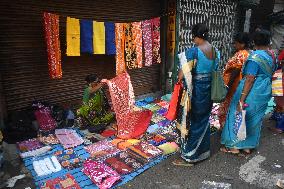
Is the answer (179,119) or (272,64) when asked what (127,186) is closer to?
(179,119)

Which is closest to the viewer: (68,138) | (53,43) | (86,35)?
(68,138)

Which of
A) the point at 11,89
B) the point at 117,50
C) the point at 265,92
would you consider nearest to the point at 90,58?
the point at 117,50

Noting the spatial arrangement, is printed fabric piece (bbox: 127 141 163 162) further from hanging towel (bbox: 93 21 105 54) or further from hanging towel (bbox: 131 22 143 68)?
hanging towel (bbox: 131 22 143 68)

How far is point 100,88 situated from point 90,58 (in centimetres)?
138

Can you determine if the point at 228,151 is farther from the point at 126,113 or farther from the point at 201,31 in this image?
the point at 201,31

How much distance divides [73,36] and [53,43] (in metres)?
0.49

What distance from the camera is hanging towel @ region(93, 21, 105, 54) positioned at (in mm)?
6527

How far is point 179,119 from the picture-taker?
4.68m

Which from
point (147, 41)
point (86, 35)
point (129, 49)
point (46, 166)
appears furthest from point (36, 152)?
point (147, 41)

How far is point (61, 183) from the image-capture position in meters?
4.24

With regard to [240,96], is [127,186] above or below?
below

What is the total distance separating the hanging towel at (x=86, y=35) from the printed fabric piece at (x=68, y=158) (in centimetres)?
245

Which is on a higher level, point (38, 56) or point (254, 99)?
point (38, 56)

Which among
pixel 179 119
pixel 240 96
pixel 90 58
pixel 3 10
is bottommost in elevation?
pixel 179 119
